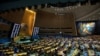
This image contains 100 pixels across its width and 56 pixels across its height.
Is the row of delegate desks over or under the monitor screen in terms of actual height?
under

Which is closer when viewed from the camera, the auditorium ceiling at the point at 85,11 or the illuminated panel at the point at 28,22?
the auditorium ceiling at the point at 85,11

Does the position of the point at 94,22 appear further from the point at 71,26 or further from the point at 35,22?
the point at 35,22

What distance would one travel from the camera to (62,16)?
976 inches

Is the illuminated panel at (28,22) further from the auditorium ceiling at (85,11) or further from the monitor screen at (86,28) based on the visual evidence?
the monitor screen at (86,28)

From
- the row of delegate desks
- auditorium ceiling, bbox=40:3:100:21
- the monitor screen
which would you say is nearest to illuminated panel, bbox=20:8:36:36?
auditorium ceiling, bbox=40:3:100:21

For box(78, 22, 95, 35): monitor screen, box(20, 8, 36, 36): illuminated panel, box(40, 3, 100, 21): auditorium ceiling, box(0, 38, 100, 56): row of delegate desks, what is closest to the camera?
box(0, 38, 100, 56): row of delegate desks

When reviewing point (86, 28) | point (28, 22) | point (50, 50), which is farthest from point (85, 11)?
point (50, 50)

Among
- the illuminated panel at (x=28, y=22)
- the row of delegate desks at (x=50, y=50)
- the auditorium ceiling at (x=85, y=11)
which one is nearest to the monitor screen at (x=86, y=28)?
the auditorium ceiling at (x=85, y=11)

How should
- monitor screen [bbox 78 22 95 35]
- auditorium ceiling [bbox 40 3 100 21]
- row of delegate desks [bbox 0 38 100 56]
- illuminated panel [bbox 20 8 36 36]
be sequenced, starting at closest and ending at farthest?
row of delegate desks [bbox 0 38 100 56]
auditorium ceiling [bbox 40 3 100 21]
illuminated panel [bbox 20 8 36 36]
monitor screen [bbox 78 22 95 35]

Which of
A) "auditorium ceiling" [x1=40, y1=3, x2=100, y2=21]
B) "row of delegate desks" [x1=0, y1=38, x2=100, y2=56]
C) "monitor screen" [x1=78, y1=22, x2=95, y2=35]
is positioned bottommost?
"row of delegate desks" [x1=0, y1=38, x2=100, y2=56]

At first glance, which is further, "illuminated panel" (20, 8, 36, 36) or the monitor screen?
the monitor screen

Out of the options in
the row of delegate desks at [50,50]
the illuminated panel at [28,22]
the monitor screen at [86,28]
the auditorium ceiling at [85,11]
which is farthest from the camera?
the monitor screen at [86,28]

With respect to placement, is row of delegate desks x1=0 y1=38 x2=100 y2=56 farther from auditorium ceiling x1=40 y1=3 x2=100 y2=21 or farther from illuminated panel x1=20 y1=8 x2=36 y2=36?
illuminated panel x1=20 y1=8 x2=36 y2=36

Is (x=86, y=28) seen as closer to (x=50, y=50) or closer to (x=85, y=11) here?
(x=85, y=11)
